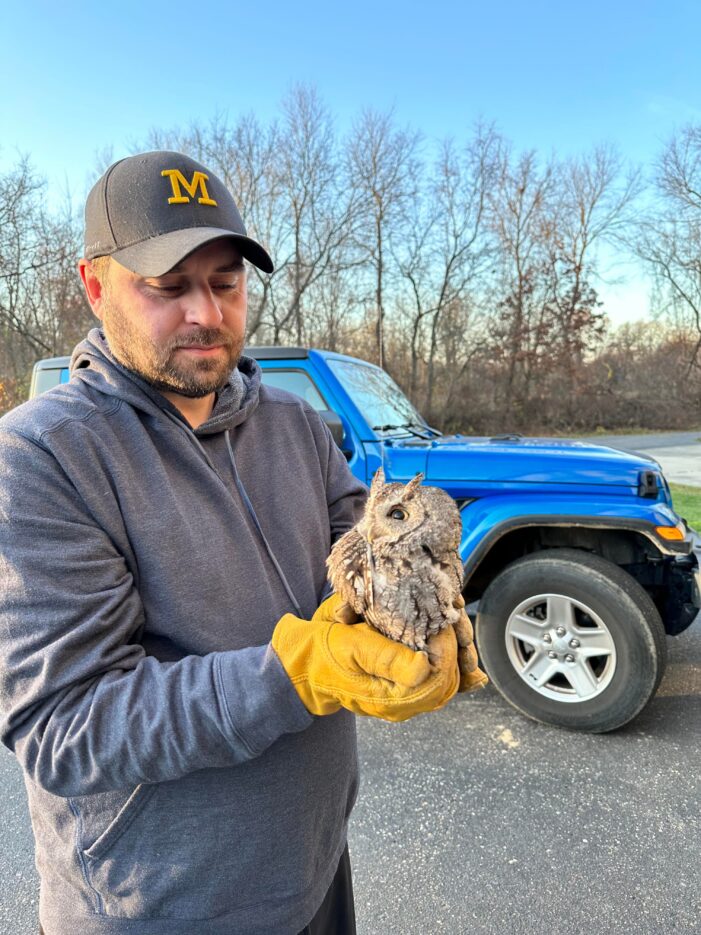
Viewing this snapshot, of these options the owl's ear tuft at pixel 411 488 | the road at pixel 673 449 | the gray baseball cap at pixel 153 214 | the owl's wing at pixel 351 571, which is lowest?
the road at pixel 673 449

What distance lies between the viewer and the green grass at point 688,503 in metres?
7.78

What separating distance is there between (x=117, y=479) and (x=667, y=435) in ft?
85.6

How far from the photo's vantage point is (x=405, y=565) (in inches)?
49.6

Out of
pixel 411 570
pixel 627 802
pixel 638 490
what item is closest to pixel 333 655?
pixel 411 570

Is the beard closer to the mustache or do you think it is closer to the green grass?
the mustache

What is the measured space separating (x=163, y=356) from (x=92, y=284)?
12.8 inches

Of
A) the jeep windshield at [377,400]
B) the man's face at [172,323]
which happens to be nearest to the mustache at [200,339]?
the man's face at [172,323]

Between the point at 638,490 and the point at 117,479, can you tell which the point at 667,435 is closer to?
the point at 638,490

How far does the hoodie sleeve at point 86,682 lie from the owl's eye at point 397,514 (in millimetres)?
417

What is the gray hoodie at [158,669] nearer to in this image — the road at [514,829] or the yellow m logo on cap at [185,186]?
the yellow m logo on cap at [185,186]

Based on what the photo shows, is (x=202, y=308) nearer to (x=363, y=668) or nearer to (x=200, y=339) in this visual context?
(x=200, y=339)

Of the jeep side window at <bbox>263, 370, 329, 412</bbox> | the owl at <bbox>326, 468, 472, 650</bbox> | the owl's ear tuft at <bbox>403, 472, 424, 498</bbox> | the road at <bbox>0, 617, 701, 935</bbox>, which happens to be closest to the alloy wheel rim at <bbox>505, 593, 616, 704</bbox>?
the road at <bbox>0, 617, 701, 935</bbox>

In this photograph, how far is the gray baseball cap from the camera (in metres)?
1.29

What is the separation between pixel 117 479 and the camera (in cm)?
120
